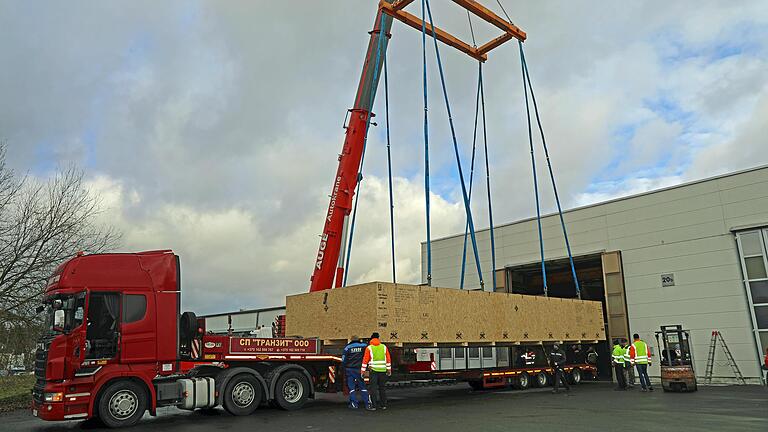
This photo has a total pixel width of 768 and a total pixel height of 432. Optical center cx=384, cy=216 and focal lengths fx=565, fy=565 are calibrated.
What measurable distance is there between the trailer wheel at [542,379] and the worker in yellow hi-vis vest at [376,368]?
8.74 m

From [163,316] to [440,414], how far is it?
5.76m

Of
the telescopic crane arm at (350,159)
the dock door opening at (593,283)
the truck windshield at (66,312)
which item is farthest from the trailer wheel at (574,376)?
the truck windshield at (66,312)

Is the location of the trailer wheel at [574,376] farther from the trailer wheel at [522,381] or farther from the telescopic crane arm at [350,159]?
the telescopic crane arm at [350,159]

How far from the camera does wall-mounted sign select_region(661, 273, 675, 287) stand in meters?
20.3

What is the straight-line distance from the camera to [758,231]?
60.7 ft

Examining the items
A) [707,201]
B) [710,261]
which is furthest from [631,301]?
[707,201]

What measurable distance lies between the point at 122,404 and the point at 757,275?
18.9 meters

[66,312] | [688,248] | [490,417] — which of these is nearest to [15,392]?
[66,312]

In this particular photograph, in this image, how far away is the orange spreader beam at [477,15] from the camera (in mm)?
15102

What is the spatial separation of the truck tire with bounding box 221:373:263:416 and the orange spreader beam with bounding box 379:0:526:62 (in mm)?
9883

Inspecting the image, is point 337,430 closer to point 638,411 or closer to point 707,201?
point 638,411

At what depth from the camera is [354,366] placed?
40.2ft

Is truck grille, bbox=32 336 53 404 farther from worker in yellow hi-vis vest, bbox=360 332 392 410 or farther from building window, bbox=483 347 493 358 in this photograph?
building window, bbox=483 347 493 358

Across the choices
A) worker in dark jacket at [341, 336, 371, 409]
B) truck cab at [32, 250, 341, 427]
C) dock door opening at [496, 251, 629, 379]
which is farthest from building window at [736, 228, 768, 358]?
truck cab at [32, 250, 341, 427]
